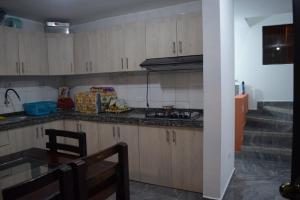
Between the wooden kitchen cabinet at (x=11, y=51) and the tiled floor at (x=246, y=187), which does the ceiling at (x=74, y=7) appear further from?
the tiled floor at (x=246, y=187)

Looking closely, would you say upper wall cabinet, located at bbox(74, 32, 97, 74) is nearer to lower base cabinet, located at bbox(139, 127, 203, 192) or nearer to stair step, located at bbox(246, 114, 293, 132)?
lower base cabinet, located at bbox(139, 127, 203, 192)

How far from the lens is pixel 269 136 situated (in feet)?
12.4

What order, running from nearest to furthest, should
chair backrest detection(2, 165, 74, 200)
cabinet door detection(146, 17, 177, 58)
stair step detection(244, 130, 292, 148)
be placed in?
chair backrest detection(2, 165, 74, 200) < cabinet door detection(146, 17, 177, 58) < stair step detection(244, 130, 292, 148)

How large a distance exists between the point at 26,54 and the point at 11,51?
20 cm

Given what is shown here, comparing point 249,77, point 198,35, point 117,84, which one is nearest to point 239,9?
point 198,35

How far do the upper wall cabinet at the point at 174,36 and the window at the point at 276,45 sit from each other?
305 cm

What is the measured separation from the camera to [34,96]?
3.61 metres

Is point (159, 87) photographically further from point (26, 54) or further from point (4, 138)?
point (4, 138)

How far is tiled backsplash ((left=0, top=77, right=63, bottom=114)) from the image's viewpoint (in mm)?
3230

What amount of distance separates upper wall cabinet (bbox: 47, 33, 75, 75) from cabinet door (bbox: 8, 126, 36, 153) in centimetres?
98

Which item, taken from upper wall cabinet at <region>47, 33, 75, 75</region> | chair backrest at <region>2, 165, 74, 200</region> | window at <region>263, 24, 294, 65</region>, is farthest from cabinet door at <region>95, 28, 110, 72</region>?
window at <region>263, 24, 294, 65</region>

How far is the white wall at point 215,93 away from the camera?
215 cm

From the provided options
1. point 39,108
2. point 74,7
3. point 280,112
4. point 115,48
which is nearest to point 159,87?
point 115,48

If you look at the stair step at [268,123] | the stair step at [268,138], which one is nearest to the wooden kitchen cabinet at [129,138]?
the stair step at [268,138]
